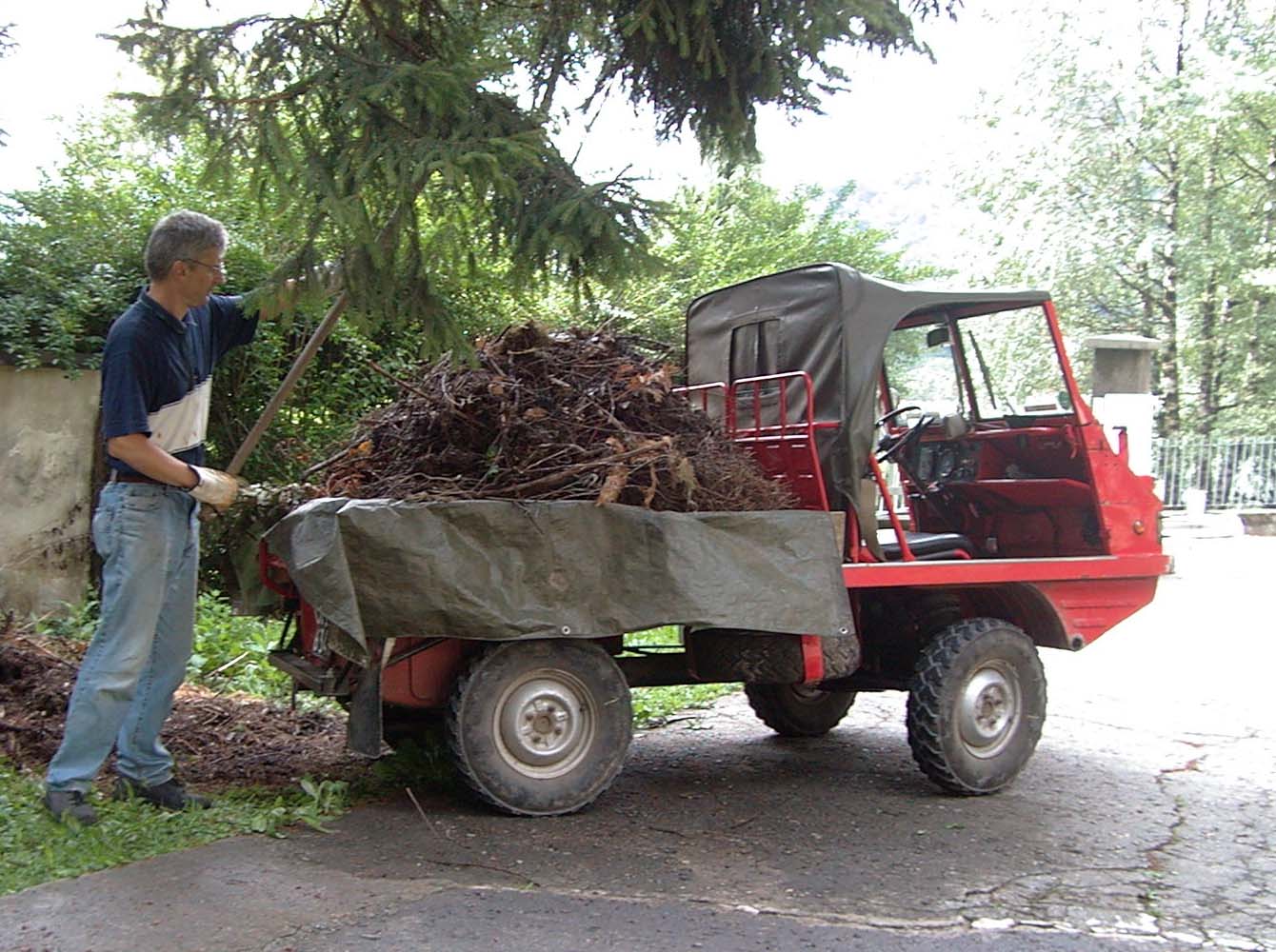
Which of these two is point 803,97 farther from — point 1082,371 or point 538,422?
point 1082,371

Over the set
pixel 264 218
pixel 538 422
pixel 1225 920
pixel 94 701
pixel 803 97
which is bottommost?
pixel 1225 920

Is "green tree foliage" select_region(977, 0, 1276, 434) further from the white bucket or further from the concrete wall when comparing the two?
the concrete wall

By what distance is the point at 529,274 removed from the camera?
5.85 m

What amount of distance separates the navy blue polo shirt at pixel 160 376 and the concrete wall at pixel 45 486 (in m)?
3.60

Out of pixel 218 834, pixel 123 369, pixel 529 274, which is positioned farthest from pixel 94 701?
pixel 529 274

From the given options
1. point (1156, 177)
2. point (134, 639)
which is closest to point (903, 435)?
point (134, 639)

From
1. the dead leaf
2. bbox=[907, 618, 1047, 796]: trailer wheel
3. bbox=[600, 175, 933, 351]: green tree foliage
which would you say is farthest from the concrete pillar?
the dead leaf

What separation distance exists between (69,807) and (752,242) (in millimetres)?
14254

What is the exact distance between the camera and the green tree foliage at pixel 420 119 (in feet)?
17.5

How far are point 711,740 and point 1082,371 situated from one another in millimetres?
22472

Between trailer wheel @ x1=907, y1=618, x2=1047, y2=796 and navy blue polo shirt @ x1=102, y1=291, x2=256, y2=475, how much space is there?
333cm

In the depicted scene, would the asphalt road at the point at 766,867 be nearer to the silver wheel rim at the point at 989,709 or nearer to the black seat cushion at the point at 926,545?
the silver wheel rim at the point at 989,709

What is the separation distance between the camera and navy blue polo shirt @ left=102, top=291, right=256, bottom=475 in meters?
4.53

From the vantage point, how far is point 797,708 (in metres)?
6.93
